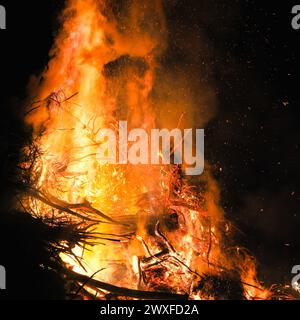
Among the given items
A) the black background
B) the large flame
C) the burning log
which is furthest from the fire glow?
the burning log

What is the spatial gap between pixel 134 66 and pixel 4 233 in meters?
3.70

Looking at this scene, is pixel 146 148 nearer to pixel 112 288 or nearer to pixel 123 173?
pixel 123 173

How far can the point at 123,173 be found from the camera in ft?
16.9

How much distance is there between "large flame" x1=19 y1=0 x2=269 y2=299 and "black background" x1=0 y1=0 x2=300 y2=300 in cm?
52

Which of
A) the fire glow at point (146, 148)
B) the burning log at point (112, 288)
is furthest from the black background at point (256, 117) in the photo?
the burning log at point (112, 288)

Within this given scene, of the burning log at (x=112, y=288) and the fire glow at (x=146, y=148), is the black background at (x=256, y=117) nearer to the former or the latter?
the fire glow at (x=146, y=148)

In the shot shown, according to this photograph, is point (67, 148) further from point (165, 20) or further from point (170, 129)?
point (165, 20)

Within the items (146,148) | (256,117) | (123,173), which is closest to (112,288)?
(123,173)

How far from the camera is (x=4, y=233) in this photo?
3084 mm

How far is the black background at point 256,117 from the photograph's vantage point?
559 centimetres

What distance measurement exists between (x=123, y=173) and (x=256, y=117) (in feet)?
9.85

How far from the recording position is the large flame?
3916 mm
